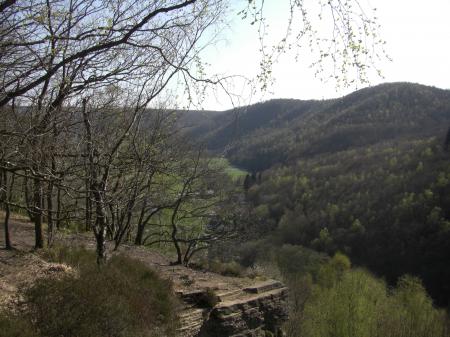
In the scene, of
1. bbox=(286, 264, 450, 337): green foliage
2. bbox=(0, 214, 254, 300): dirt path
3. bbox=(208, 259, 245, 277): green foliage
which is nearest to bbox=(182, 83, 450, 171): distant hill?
bbox=(286, 264, 450, 337): green foliage

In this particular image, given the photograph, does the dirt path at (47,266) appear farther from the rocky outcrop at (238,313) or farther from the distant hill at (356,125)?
the distant hill at (356,125)

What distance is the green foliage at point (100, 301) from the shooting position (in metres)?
6.01

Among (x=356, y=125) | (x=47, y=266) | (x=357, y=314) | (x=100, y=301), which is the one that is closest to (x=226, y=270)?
(x=47, y=266)

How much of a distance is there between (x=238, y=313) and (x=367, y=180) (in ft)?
245

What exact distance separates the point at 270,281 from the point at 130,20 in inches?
331

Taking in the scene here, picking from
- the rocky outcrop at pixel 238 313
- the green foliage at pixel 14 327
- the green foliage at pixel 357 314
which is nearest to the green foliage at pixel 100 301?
the green foliage at pixel 14 327

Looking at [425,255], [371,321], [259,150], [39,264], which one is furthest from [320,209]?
[39,264]

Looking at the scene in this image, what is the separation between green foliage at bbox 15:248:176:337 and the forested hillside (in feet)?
79.2

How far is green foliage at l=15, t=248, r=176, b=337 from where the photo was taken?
601 cm

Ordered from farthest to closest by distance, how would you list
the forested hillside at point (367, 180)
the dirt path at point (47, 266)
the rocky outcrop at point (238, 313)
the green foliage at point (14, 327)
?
the forested hillside at point (367, 180) < the rocky outcrop at point (238, 313) < the dirt path at point (47, 266) < the green foliage at point (14, 327)

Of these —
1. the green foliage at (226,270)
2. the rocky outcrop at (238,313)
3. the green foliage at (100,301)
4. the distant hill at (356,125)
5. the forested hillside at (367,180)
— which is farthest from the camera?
the distant hill at (356,125)

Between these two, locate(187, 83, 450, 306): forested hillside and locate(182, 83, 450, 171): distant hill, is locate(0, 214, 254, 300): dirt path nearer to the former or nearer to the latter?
locate(187, 83, 450, 306): forested hillside

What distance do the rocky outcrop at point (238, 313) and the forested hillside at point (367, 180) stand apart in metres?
21.3

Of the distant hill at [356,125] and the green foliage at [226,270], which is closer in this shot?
the green foliage at [226,270]
